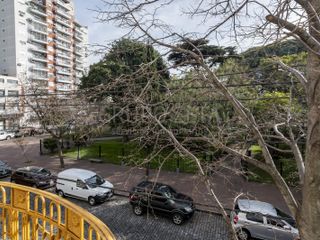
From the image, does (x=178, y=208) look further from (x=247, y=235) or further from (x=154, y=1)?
(x=154, y=1)

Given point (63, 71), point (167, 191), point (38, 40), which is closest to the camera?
point (167, 191)

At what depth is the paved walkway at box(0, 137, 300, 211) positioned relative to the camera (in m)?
10.6

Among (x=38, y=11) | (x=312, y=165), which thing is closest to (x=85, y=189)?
(x=312, y=165)

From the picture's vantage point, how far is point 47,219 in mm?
2783

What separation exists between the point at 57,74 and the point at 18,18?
40.5 ft

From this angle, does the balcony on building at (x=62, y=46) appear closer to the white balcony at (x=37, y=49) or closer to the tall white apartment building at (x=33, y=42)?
the tall white apartment building at (x=33, y=42)

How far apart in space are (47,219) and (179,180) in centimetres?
1149

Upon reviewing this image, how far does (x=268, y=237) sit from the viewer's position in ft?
24.7

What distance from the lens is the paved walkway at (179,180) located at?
419 inches

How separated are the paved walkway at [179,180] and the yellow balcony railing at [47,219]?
4.10 m

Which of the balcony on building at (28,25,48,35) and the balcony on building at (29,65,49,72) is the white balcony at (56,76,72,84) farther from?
the balcony on building at (28,25,48,35)

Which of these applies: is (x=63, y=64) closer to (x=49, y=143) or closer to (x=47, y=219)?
(x=49, y=143)

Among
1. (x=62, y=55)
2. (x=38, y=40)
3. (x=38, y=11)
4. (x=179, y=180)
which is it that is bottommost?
(x=179, y=180)

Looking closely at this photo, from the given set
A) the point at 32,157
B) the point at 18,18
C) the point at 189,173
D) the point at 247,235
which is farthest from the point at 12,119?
the point at 18,18
